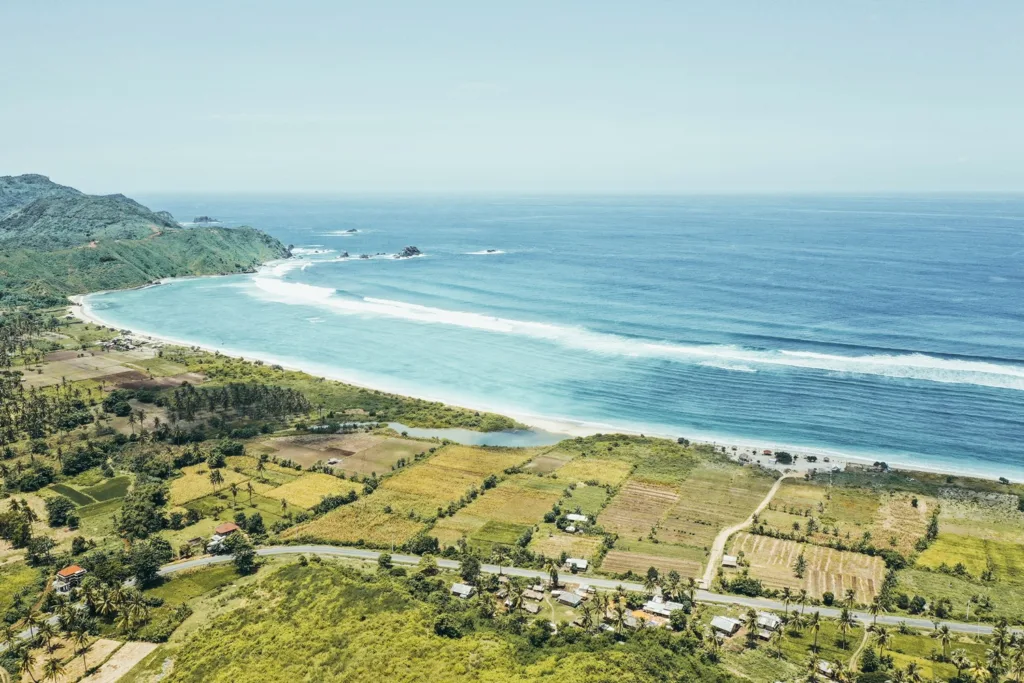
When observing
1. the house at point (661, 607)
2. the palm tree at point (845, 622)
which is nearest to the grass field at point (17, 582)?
the house at point (661, 607)

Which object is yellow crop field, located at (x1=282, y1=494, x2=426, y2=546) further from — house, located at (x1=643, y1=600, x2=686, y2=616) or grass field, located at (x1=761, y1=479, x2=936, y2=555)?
grass field, located at (x1=761, y1=479, x2=936, y2=555)

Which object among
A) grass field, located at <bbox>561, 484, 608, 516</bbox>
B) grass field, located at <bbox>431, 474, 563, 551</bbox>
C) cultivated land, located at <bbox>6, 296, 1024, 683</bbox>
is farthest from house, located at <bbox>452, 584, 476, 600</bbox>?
grass field, located at <bbox>561, 484, 608, 516</bbox>

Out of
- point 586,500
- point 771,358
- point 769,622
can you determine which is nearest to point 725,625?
point 769,622

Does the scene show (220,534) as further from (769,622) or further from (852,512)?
(852,512)

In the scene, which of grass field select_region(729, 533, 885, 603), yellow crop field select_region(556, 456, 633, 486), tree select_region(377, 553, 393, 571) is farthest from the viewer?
yellow crop field select_region(556, 456, 633, 486)

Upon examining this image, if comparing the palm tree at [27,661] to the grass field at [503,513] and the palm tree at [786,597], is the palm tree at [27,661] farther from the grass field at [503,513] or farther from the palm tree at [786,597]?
the palm tree at [786,597]

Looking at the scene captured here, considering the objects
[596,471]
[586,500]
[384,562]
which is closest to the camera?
[384,562]
